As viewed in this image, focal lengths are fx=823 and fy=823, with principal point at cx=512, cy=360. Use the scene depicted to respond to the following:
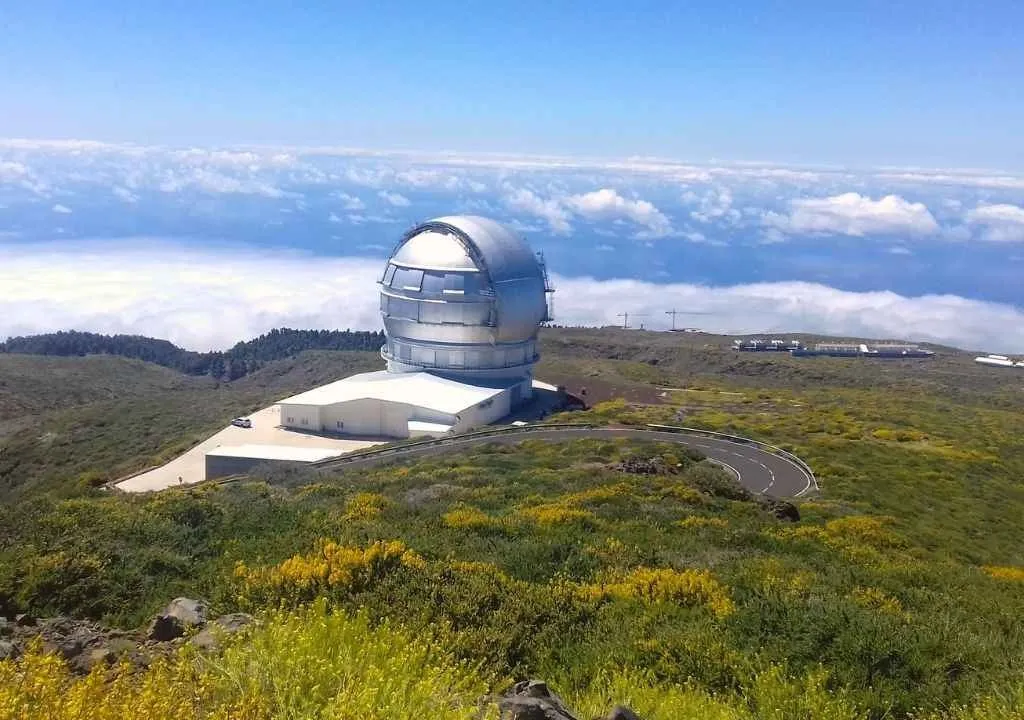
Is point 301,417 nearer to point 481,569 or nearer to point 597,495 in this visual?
point 597,495

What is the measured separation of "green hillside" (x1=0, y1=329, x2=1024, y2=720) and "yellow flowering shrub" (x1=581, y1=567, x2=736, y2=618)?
1.1 inches

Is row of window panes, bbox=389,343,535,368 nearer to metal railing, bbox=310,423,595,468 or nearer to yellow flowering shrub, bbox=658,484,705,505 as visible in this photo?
metal railing, bbox=310,423,595,468

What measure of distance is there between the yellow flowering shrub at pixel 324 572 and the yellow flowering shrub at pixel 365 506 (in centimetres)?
→ 355

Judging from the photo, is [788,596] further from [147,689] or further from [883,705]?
[147,689]

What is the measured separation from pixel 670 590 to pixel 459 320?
1162 inches

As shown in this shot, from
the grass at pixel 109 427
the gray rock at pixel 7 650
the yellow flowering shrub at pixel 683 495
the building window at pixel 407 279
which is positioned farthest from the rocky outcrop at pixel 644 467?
the building window at pixel 407 279

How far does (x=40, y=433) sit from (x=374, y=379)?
53.2 feet

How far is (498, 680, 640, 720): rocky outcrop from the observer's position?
5.29 metres

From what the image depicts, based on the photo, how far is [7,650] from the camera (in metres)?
6.35

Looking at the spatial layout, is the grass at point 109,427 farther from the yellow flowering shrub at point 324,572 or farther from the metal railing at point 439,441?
the yellow flowering shrub at point 324,572

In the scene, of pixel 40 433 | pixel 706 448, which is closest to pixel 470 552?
pixel 706 448

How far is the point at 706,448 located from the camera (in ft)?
94.0

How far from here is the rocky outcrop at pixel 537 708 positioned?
5285mm

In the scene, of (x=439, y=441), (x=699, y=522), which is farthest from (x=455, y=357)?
(x=699, y=522)
